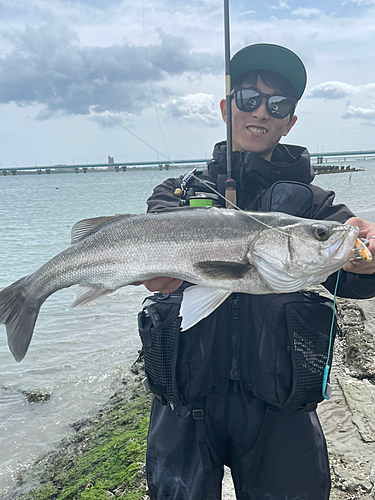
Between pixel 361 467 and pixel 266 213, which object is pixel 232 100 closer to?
pixel 266 213

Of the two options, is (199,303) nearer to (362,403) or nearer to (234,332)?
(234,332)

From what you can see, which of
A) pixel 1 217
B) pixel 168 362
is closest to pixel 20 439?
pixel 168 362

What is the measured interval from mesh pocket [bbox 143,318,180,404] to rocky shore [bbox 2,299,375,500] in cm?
142

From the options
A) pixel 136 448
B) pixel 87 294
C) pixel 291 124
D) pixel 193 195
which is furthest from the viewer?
pixel 136 448

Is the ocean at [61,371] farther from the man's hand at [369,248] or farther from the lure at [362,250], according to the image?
the lure at [362,250]

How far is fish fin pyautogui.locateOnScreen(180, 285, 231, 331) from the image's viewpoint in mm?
2258

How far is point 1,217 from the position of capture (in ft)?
92.4

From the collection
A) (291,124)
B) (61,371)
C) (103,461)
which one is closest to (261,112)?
(291,124)

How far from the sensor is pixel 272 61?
10.5 ft

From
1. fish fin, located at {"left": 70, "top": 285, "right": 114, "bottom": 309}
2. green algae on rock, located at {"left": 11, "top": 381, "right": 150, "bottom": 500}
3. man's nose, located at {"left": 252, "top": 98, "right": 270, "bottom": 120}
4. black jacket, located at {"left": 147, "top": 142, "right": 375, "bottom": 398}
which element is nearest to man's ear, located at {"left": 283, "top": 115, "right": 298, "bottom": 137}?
man's nose, located at {"left": 252, "top": 98, "right": 270, "bottom": 120}

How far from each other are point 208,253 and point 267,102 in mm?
1526

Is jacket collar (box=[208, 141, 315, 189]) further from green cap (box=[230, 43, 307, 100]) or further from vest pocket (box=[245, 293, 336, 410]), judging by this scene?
vest pocket (box=[245, 293, 336, 410])

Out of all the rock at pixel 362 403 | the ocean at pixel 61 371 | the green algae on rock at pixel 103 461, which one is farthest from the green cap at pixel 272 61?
the green algae on rock at pixel 103 461

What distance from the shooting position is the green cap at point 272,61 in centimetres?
318
